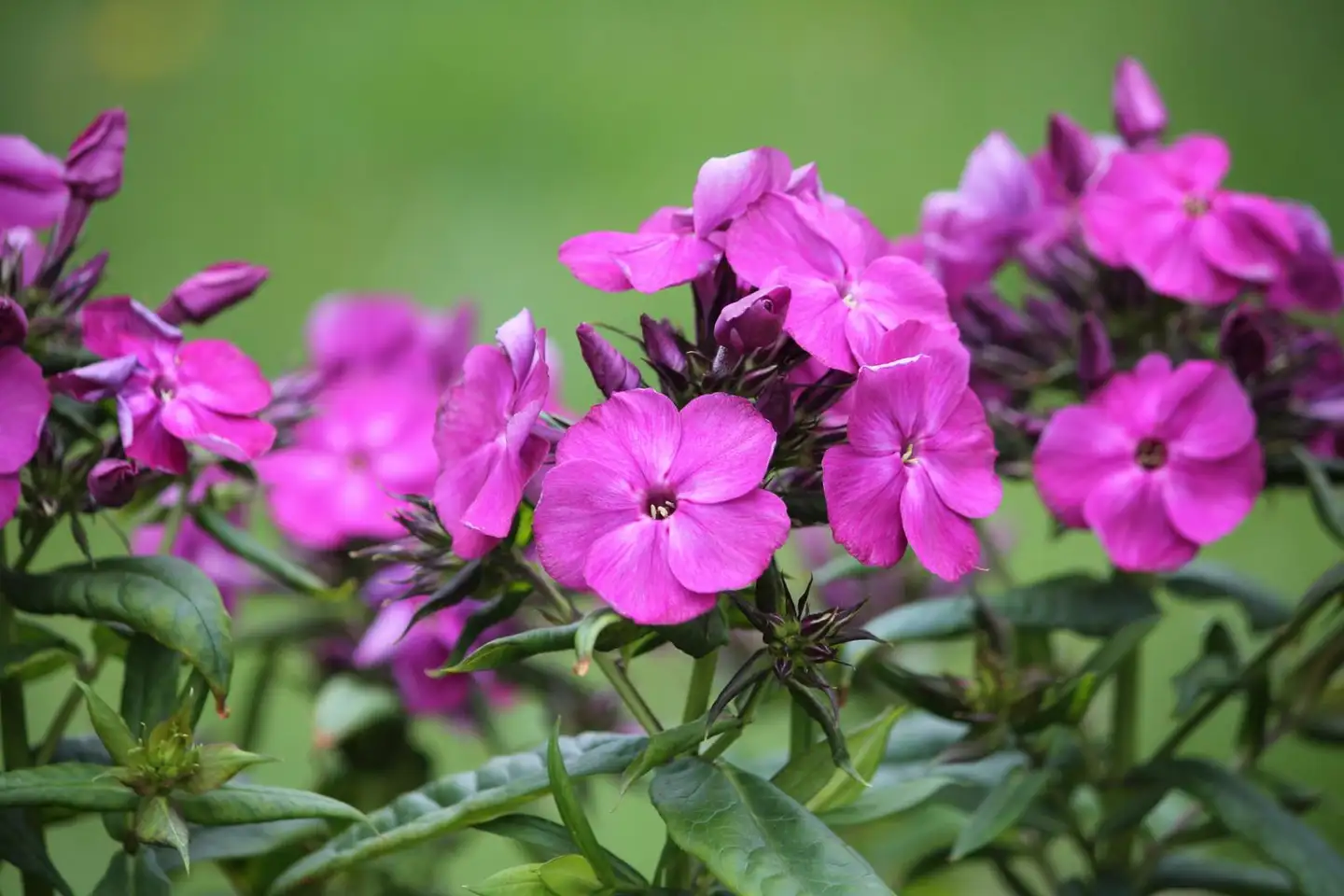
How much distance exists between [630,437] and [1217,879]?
506 millimetres

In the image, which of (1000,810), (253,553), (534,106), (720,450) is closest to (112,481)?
(253,553)

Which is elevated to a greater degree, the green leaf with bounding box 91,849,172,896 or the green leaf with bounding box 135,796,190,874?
the green leaf with bounding box 135,796,190,874

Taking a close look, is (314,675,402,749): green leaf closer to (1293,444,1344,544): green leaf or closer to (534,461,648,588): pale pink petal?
(534,461,648,588): pale pink petal

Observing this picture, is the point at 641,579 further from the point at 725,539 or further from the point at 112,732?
the point at 112,732

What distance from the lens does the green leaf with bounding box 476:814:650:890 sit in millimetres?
605

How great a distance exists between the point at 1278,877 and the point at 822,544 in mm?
450

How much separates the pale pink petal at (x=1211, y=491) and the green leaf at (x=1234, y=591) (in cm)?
14

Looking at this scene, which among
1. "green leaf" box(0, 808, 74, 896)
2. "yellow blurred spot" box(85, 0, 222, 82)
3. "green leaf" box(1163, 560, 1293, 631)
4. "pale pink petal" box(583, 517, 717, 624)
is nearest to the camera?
"pale pink petal" box(583, 517, 717, 624)

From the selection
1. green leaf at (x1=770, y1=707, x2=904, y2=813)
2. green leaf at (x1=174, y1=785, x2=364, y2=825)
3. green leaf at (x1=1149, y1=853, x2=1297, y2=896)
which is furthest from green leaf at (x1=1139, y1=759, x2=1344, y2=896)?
green leaf at (x1=174, y1=785, x2=364, y2=825)

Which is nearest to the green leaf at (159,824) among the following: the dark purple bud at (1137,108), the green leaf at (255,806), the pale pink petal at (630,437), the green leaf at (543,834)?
the green leaf at (255,806)

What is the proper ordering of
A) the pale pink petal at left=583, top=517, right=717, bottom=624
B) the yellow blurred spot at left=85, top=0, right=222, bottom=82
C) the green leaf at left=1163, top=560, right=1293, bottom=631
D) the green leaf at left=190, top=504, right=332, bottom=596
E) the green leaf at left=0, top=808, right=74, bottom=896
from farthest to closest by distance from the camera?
the yellow blurred spot at left=85, top=0, right=222, bottom=82
the green leaf at left=1163, top=560, right=1293, bottom=631
the green leaf at left=190, top=504, right=332, bottom=596
the green leaf at left=0, top=808, right=74, bottom=896
the pale pink petal at left=583, top=517, right=717, bottom=624

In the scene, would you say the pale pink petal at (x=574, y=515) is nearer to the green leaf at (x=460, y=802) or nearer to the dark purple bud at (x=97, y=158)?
the green leaf at (x=460, y=802)

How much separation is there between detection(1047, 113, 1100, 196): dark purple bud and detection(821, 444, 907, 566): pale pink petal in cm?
38

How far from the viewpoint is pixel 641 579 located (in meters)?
0.51
